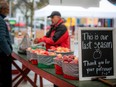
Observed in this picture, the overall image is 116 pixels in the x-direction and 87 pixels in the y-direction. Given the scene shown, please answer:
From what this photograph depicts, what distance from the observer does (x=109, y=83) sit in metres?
2.14

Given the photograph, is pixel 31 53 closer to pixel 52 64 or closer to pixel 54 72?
pixel 52 64

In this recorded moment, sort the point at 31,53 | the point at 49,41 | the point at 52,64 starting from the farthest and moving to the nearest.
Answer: the point at 49,41
the point at 31,53
the point at 52,64

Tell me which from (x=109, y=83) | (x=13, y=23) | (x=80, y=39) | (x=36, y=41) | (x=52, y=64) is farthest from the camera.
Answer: (x=13, y=23)

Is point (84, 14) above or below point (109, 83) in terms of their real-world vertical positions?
above

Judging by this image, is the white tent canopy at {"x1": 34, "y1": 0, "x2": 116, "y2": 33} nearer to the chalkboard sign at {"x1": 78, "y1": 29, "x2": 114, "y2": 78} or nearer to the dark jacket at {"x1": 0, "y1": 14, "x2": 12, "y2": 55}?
the dark jacket at {"x1": 0, "y1": 14, "x2": 12, "y2": 55}

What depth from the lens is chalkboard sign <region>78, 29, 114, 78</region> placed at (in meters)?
2.33

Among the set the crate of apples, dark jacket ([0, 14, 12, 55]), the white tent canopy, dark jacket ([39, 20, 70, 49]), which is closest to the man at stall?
dark jacket ([39, 20, 70, 49])

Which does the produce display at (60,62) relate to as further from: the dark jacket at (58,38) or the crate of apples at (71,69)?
the dark jacket at (58,38)

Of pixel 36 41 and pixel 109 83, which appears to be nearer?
pixel 109 83

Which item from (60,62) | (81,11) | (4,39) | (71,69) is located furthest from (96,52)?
(81,11)

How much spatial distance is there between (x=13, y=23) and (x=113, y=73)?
2060cm

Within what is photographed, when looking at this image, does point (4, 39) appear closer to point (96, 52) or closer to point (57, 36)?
point (57, 36)

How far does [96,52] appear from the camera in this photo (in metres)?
Answer: 2.38

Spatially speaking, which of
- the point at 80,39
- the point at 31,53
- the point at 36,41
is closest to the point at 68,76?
the point at 80,39
